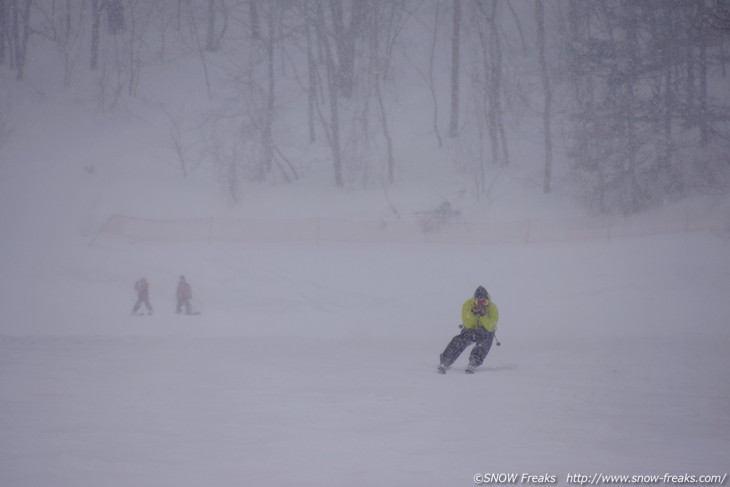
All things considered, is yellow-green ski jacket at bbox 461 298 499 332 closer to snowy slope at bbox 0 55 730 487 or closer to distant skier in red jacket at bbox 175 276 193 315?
snowy slope at bbox 0 55 730 487

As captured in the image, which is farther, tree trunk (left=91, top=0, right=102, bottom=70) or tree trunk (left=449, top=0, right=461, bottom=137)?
tree trunk (left=91, top=0, right=102, bottom=70)

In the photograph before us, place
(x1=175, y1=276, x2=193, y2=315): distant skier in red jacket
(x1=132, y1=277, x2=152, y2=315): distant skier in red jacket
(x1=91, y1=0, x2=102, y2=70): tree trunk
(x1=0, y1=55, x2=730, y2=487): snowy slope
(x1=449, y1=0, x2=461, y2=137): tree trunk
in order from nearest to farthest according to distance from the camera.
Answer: (x1=0, y1=55, x2=730, y2=487): snowy slope < (x1=132, y1=277, x2=152, y2=315): distant skier in red jacket < (x1=175, y1=276, x2=193, y2=315): distant skier in red jacket < (x1=449, y1=0, x2=461, y2=137): tree trunk < (x1=91, y1=0, x2=102, y2=70): tree trunk

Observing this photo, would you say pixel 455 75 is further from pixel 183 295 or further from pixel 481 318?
pixel 481 318

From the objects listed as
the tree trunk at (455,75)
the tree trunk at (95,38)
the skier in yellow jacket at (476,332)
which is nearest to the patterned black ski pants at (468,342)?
the skier in yellow jacket at (476,332)

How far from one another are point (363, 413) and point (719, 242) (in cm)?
1706

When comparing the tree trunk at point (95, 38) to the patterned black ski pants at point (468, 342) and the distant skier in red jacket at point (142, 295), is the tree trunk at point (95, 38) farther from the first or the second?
the patterned black ski pants at point (468, 342)

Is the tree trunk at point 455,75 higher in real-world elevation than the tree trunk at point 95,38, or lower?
lower

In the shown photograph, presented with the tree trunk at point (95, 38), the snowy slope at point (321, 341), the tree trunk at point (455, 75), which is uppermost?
the tree trunk at point (95, 38)

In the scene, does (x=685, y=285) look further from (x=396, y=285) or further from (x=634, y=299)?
(x=396, y=285)

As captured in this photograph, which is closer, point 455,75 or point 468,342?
point 468,342

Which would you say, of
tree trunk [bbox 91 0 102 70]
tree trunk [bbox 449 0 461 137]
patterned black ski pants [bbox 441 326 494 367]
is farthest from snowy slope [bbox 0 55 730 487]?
tree trunk [bbox 91 0 102 70]

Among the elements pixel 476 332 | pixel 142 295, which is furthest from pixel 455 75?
pixel 476 332

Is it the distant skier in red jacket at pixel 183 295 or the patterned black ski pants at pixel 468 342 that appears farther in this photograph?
the distant skier in red jacket at pixel 183 295

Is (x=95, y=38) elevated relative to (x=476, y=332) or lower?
elevated
